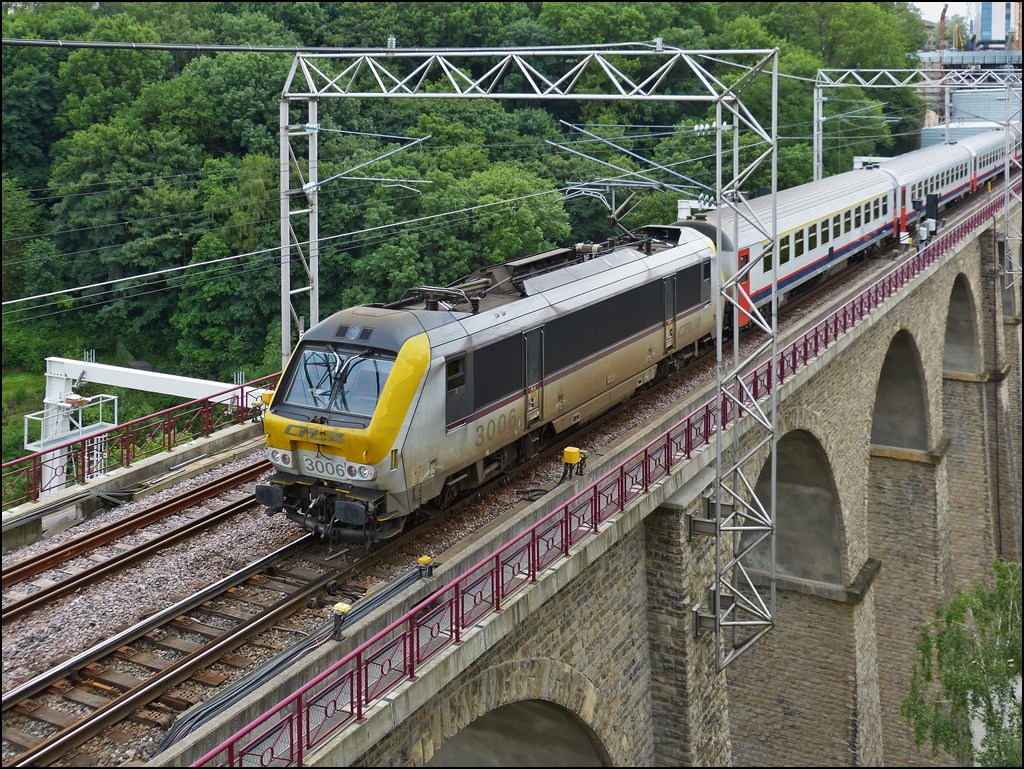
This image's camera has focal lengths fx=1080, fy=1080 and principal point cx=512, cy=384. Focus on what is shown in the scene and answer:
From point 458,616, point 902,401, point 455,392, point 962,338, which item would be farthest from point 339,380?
point 962,338

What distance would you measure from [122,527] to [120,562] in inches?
46.4

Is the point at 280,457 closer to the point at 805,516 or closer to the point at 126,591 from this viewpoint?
the point at 126,591

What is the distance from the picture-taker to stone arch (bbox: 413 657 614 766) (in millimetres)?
9695

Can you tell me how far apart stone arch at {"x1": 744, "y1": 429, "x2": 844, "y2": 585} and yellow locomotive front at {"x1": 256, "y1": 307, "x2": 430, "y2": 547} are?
1195cm

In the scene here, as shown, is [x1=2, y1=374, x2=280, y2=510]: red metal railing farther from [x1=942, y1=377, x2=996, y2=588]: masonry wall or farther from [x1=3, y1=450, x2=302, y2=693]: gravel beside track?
[x1=942, y1=377, x2=996, y2=588]: masonry wall

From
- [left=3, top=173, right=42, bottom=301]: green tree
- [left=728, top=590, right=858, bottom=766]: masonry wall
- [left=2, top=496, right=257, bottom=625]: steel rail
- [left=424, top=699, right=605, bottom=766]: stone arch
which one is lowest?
[left=728, top=590, right=858, bottom=766]: masonry wall

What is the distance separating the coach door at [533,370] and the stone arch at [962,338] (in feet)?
87.4

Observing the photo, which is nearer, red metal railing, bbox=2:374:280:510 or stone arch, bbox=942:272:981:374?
red metal railing, bbox=2:374:280:510

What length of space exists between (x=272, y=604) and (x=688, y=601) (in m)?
5.62

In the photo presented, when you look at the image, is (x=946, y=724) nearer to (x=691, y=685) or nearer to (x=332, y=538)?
(x=691, y=685)

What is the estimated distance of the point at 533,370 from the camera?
13.7 metres

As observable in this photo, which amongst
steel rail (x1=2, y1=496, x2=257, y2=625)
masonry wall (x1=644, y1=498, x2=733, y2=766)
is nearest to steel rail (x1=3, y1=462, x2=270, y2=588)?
steel rail (x1=2, y1=496, x2=257, y2=625)

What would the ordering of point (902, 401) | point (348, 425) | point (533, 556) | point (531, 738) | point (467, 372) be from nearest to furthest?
1. point (533, 556)
2. point (348, 425)
3. point (467, 372)
4. point (531, 738)
5. point (902, 401)

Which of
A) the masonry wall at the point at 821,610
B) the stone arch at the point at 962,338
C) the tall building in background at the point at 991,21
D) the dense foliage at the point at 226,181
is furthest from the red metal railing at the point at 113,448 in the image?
the tall building in background at the point at 991,21
